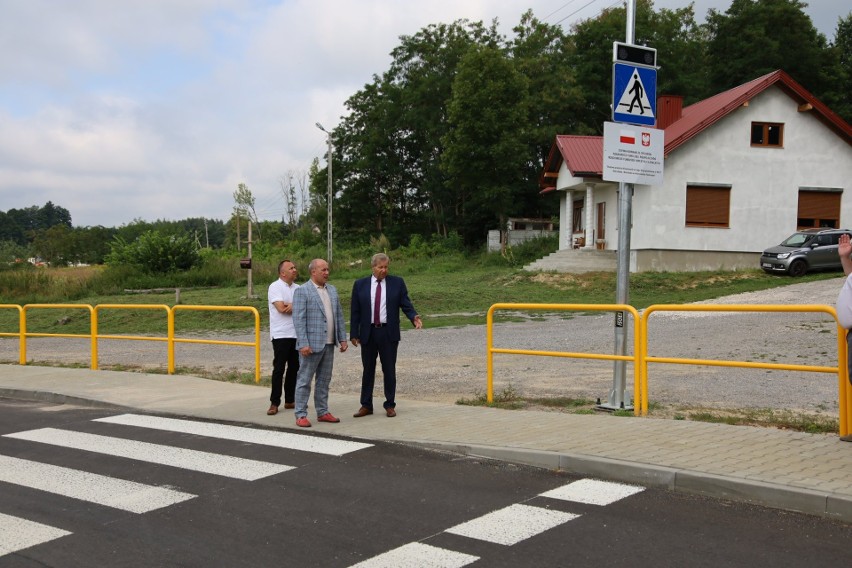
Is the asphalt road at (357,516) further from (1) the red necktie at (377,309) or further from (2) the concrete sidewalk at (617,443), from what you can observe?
(1) the red necktie at (377,309)

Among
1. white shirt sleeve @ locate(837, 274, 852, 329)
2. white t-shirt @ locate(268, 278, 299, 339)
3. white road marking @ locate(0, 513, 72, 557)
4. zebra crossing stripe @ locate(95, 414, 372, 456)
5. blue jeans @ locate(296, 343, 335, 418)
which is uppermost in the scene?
white shirt sleeve @ locate(837, 274, 852, 329)

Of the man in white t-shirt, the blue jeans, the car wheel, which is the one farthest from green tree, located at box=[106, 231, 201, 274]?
the blue jeans

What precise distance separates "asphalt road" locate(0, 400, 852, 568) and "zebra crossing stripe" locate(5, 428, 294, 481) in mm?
34

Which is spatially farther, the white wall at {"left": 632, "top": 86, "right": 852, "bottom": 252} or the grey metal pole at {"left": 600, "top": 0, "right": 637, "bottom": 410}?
the white wall at {"left": 632, "top": 86, "right": 852, "bottom": 252}

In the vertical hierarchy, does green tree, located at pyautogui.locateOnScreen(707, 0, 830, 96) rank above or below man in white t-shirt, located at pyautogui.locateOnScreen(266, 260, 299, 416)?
above

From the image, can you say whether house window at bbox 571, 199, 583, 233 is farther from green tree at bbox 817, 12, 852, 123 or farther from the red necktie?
the red necktie

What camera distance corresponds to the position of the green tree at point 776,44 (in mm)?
51219

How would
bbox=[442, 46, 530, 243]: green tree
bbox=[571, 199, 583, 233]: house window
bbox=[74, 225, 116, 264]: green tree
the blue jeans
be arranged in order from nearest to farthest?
1. the blue jeans
2. bbox=[571, 199, 583, 233]: house window
3. bbox=[442, 46, 530, 243]: green tree
4. bbox=[74, 225, 116, 264]: green tree

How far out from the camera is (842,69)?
51.4 meters

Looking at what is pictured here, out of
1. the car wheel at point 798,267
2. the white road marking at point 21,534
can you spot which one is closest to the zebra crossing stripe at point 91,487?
the white road marking at point 21,534

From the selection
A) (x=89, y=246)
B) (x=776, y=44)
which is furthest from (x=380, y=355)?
(x=89, y=246)

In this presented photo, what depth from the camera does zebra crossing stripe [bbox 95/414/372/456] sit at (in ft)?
25.3

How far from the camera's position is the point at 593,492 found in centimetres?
597

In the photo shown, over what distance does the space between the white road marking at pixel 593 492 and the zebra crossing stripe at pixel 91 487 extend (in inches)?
111
